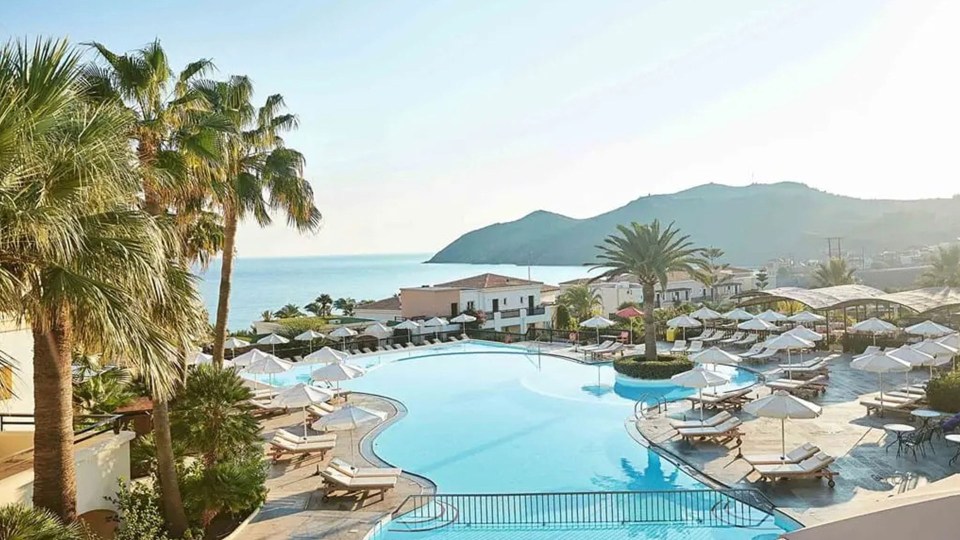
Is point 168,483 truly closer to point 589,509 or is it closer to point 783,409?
point 589,509

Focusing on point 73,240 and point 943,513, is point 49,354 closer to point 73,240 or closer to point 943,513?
point 73,240

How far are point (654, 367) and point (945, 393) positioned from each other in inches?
401

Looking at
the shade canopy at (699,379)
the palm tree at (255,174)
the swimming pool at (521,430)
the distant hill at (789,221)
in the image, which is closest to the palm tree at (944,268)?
the swimming pool at (521,430)

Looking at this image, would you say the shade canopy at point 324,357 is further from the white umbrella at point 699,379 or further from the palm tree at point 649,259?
the white umbrella at point 699,379

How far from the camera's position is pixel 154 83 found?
10617 mm

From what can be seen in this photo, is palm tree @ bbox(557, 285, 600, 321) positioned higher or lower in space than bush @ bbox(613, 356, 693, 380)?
higher

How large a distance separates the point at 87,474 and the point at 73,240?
5375 millimetres

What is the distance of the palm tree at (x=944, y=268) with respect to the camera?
43.3m

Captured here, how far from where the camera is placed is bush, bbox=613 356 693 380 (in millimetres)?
25844

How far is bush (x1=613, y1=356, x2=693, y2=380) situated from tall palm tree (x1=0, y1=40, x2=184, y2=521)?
2177 cm

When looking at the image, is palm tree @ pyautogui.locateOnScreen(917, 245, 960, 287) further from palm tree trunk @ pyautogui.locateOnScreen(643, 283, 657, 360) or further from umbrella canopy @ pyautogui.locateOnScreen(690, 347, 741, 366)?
umbrella canopy @ pyautogui.locateOnScreen(690, 347, 741, 366)

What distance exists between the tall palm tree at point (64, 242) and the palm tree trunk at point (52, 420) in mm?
11

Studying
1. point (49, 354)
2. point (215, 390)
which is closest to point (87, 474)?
point (215, 390)

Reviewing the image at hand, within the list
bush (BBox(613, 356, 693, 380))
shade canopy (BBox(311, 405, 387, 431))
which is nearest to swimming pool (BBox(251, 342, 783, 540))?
bush (BBox(613, 356, 693, 380))
